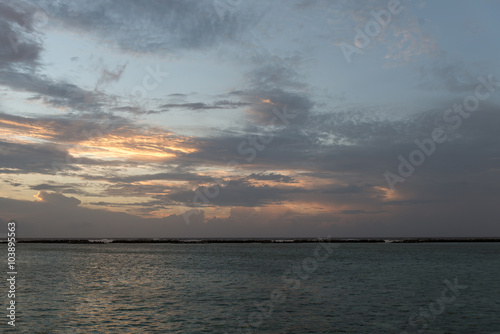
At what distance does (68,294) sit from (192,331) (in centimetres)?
2136

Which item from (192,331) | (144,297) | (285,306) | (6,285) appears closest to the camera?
(192,331)

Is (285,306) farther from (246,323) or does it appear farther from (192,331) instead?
(192,331)

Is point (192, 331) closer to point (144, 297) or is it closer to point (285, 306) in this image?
point (285, 306)

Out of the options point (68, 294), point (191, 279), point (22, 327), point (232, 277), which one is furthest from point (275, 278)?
point (22, 327)

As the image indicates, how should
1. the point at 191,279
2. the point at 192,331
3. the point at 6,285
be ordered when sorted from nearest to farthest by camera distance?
the point at 192,331 → the point at 6,285 → the point at 191,279

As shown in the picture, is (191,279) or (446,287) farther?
(191,279)

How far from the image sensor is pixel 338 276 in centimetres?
5728

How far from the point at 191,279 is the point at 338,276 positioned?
2048 cm
